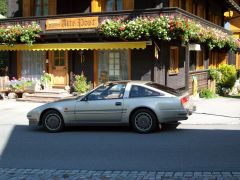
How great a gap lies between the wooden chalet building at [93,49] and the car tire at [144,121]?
24.1ft

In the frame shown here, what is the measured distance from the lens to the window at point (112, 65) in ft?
69.1

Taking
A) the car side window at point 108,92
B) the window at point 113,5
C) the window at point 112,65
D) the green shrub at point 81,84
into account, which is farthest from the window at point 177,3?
the car side window at point 108,92

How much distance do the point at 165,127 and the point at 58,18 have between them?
1040 centimetres

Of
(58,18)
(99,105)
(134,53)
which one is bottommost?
(99,105)

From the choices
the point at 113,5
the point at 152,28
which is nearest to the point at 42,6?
the point at 113,5

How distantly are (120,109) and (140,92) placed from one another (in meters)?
0.70

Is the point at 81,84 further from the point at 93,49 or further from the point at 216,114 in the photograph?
the point at 216,114

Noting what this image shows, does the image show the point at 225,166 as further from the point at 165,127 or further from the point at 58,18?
the point at 58,18

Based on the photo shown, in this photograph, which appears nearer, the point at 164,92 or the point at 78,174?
the point at 78,174

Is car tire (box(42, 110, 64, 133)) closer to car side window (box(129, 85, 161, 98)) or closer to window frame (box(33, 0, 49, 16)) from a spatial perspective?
car side window (box(129, 85, 161, 98))

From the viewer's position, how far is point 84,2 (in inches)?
894

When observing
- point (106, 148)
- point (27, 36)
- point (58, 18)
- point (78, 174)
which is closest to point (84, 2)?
point (58, 18)

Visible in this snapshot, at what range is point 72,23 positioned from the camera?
68.9 feet

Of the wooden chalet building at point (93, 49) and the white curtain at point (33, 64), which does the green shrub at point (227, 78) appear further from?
the white curtain at point (33, 64)
